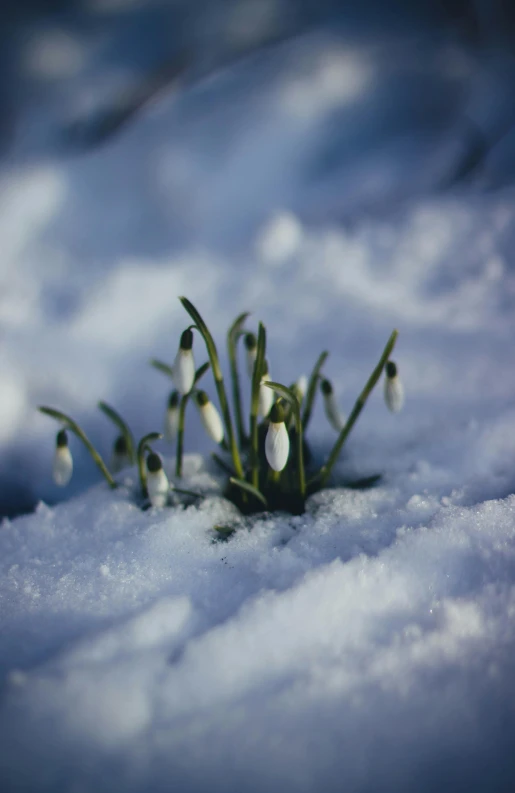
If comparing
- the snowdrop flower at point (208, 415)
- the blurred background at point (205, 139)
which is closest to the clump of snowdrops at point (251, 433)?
the snowdrop flower at point (208, 415)

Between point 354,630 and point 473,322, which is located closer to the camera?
point 354,630

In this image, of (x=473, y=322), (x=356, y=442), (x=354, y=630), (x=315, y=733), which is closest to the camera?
(x=315, y=733)

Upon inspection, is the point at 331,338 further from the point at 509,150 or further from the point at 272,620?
the point at 272,620

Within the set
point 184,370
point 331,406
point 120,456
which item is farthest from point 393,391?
point 120,456

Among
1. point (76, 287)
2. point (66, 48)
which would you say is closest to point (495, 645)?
point (76, 287)

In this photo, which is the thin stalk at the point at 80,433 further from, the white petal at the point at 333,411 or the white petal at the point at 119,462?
the white petal at the point at 333,411

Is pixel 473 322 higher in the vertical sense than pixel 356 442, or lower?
higher
